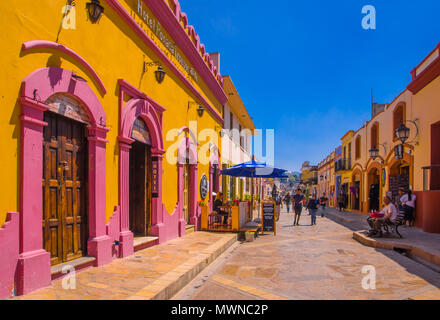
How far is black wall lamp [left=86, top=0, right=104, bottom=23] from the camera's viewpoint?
18.3 feet

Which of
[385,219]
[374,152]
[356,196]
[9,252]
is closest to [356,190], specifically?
[356,196]

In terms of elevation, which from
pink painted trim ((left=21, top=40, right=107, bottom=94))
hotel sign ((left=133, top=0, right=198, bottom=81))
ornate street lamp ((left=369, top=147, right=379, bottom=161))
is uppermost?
hotel sign ((left=133, top=0, right=198, bottom=81))

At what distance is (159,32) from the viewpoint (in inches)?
344

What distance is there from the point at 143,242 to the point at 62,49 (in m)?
4.34

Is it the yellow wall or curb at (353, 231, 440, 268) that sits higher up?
the yellow wall

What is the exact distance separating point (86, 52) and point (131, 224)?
14.7 ft

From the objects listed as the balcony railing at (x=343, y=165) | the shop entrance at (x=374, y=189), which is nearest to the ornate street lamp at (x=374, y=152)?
the shop entrance at (x=374, y=189)

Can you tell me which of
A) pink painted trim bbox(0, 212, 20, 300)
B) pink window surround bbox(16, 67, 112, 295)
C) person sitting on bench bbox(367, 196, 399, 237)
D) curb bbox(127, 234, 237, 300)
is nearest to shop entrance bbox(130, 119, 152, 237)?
curb bbox(127, 234, 237, 300)

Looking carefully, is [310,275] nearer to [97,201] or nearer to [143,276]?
[143,276]

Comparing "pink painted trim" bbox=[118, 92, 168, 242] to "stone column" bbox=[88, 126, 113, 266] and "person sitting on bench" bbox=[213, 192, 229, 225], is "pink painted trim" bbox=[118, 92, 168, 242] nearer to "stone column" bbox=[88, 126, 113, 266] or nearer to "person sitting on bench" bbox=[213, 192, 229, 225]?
"stone column" bbox=[88, 126, 113, 266]

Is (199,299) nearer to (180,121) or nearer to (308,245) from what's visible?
(308,245)

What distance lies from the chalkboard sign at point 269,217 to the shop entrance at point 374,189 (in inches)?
510
